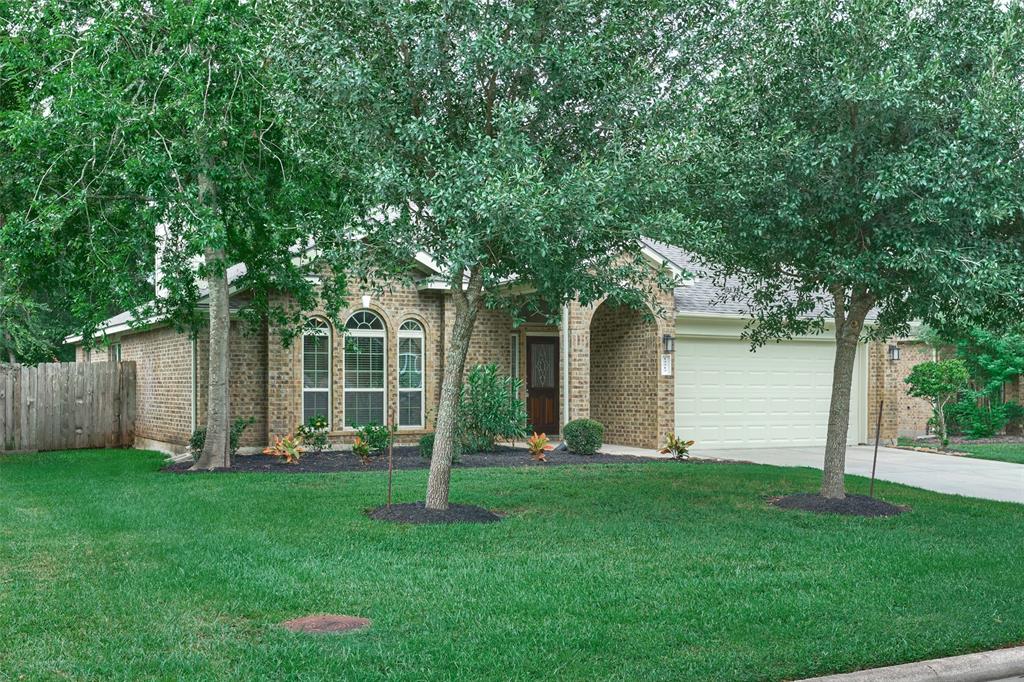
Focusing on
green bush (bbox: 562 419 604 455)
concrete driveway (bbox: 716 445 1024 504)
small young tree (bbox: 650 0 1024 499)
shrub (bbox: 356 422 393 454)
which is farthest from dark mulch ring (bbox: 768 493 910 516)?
shrub (bbox: 356 422 393 454)

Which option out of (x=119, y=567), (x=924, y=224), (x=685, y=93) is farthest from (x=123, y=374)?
(x=924, y=224)

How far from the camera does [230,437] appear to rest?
15.3m

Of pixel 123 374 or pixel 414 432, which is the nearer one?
pixel 414 432

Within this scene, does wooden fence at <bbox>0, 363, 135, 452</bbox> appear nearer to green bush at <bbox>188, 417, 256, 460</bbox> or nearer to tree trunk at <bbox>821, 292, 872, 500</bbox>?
green bush at <bbox>188, 417, 256, 460</bbox>

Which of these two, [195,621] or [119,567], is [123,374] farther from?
[195,621]

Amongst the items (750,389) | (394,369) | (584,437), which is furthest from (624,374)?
(394,369)

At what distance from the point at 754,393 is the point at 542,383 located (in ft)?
14.0

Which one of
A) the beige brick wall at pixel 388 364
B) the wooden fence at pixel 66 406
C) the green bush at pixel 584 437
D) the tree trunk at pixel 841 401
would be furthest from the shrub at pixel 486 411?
the wooden fence at pixel 66 406

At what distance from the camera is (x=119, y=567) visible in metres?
7.35

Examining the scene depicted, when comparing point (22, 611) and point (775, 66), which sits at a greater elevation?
point (775, 66)

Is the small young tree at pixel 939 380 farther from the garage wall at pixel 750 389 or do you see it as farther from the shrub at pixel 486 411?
the shrub at pixel 486 411

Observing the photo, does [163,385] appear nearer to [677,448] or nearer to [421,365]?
[421,365]

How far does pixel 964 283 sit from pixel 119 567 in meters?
7.72

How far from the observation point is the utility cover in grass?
5.68 m
